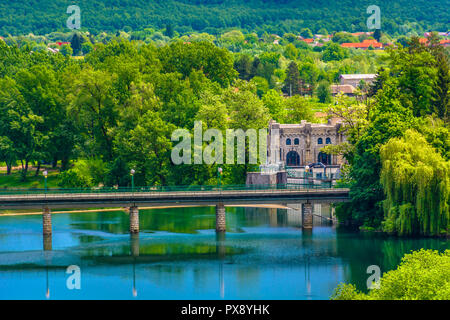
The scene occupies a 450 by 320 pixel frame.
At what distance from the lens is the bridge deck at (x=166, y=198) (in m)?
105

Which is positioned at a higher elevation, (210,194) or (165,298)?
(210,194)

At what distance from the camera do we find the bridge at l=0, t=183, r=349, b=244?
105 m

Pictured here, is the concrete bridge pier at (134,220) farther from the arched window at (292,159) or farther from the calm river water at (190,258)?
the arched window at (292,159)

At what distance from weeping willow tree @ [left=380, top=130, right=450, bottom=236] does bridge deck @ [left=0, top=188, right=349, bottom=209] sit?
312 inches

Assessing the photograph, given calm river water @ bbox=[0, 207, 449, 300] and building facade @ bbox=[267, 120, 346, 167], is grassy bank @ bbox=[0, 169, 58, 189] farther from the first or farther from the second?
building facade @ bbox=[267, 120, 346, 167]

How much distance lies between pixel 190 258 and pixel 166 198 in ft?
48.7

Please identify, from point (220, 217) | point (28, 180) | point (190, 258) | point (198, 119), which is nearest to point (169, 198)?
point (220, 217)

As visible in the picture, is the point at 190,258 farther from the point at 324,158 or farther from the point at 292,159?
the point at 324,158

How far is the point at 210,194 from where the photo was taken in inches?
4235

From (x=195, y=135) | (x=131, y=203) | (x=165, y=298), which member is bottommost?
(x=165, y=298)

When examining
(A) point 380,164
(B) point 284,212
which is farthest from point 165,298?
(B) point 284,212

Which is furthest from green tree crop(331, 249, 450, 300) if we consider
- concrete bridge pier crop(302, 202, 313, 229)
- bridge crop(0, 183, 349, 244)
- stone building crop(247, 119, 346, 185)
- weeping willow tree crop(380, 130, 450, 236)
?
stone building crop(247, 119, 346, 185)

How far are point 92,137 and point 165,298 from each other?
66.1 metres
